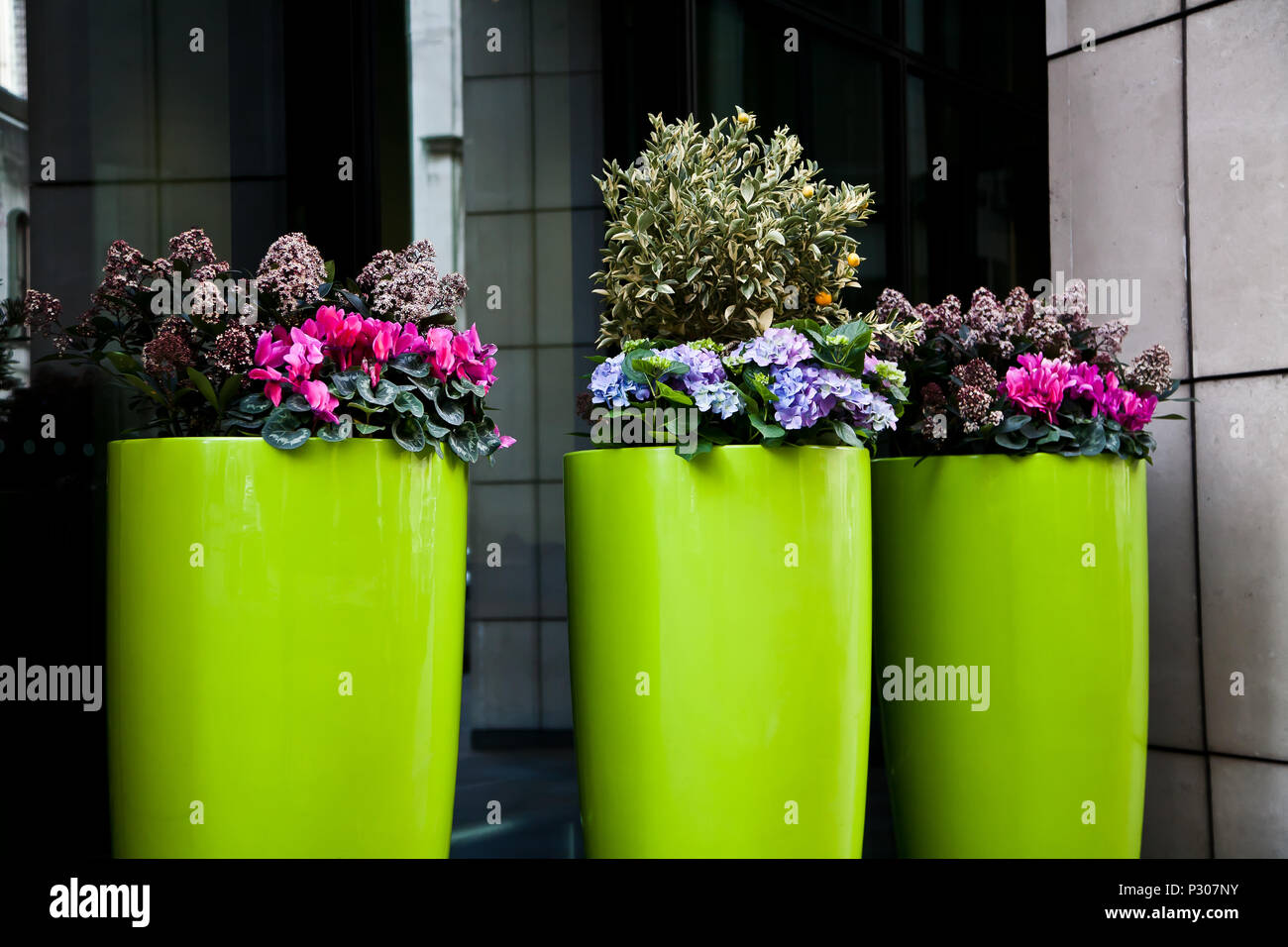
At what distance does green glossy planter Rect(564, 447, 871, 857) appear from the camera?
83.7 inches

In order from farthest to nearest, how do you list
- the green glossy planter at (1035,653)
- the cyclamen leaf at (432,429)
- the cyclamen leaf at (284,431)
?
the green glossy planter at (1035,653), the cyclamen leaf at (432,429), the cyclamen leaf at (284,431)

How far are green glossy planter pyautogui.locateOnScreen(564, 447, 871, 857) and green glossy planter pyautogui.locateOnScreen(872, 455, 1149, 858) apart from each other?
0.40 metres

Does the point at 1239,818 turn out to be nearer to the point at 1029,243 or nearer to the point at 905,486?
the point at 905,486

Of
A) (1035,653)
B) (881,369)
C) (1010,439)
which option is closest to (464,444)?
(881,369)

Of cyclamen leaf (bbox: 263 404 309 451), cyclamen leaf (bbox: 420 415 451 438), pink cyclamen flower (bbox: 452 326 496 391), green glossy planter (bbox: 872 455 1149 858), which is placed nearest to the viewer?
cyclamen leaf (bbox: 263 404 309 451)

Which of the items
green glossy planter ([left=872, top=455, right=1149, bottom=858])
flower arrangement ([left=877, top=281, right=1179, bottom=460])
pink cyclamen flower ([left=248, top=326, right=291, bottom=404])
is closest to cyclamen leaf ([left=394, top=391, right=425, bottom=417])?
pink cyclamen flower ([left=248, top=326, right=291, bottom=404])

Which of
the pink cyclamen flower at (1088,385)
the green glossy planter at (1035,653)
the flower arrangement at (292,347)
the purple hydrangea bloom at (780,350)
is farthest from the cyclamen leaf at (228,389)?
the pink cyclamen flower at (1088,385)

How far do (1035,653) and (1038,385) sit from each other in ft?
2.07

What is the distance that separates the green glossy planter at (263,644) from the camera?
1948 millimetres

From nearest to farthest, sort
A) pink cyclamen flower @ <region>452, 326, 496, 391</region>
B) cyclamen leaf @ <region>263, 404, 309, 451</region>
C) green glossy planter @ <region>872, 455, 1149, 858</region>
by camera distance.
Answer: cyclamen leaf @ <region>263, 404, 309, 451</region>, pink cyclamen flower @ <region>452, 326, 496, 391</region>, green glossy planter @ <region>872, 455, 1149, 858</region>

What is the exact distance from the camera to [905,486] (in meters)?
2.64

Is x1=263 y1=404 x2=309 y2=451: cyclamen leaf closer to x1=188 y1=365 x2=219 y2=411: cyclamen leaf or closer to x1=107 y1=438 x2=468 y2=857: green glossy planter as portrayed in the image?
x1=107 y1=438 x2=468 y2=857: green glossy planter

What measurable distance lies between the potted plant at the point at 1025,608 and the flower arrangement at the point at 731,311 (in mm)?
279

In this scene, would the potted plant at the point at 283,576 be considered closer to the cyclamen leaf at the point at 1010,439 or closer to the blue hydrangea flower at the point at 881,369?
the blue hydrangea flower at the point at 881,369
